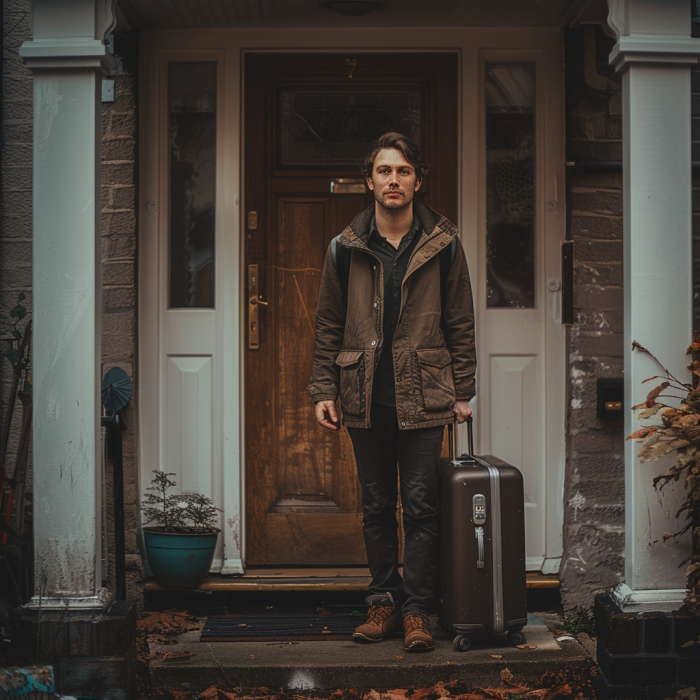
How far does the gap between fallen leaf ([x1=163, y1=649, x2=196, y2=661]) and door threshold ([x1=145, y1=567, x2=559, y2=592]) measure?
611 mm

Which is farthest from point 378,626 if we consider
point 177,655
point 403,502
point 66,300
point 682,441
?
point 66,300

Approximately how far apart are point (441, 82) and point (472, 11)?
1.26 ft

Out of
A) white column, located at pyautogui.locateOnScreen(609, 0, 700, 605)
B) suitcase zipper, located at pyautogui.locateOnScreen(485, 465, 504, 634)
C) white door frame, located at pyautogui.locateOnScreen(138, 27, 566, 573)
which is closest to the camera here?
white column, located at pyautogui.locateOnScreen(609, 0, 700, 605)

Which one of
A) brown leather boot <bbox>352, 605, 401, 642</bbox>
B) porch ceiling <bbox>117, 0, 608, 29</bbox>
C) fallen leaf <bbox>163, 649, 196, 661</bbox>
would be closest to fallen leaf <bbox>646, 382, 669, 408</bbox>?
brown leather boot <bbox>352, 605, 401, 642</bbox>

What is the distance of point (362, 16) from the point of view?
4.06 metres

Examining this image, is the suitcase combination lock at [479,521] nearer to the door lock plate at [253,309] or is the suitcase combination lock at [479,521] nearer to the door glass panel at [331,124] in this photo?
the door lock plate at [253,309]

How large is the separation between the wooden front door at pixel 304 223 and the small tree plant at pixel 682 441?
160 centimetres

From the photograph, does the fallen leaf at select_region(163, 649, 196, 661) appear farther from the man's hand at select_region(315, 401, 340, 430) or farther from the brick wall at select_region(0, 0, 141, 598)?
the man's hand at select_region(315, 401, 340, 430)

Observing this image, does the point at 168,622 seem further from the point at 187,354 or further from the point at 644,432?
the point at 644,432

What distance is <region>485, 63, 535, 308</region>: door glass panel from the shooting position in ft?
13.8

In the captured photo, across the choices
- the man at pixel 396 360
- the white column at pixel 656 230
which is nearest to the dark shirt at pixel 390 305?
the man at pixel 396 360

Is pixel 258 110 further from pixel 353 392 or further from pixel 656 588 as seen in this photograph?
pixel 656 588

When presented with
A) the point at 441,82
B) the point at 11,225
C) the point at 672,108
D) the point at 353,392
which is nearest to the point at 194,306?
the point at 11,225

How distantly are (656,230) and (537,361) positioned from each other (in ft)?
4.04
